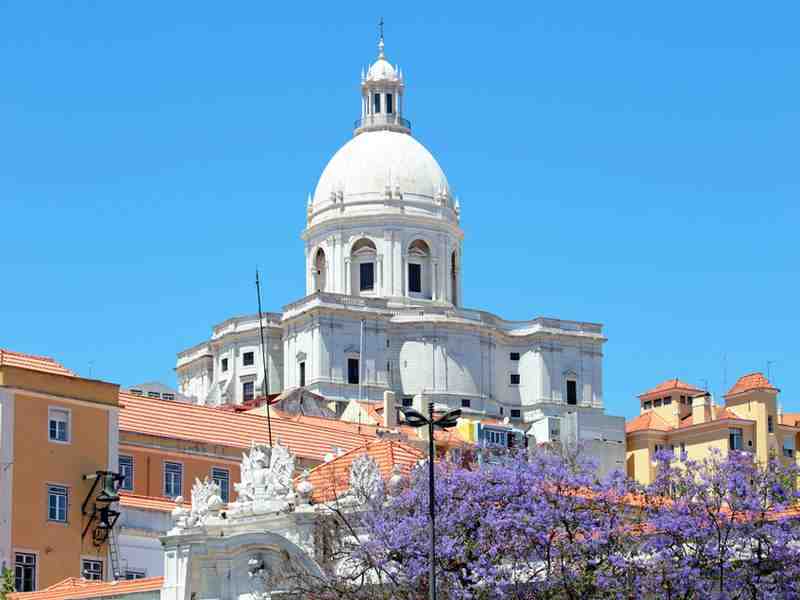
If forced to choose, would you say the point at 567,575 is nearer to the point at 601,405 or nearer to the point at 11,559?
the point at 11,559

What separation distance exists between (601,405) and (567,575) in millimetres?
102356

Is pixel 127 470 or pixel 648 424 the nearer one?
pixel 127 470

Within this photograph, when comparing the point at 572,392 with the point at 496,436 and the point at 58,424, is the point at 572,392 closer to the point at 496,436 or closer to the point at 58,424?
the point at 496,436

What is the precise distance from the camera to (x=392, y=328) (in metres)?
157

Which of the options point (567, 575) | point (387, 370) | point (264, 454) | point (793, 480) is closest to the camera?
point (567, 575)

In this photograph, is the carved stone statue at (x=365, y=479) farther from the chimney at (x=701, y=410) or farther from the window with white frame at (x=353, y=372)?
the chimney at (x=701, y=410)

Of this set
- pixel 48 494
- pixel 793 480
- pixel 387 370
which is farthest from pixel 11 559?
pixel 387 370

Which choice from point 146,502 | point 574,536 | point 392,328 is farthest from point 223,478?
point 392,328

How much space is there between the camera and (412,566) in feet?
197

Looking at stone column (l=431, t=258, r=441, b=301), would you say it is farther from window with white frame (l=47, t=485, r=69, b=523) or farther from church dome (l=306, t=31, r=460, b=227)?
window with white frame (l=47, t=485, r=69, b=523)

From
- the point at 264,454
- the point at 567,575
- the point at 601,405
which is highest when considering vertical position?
the point at 601,405

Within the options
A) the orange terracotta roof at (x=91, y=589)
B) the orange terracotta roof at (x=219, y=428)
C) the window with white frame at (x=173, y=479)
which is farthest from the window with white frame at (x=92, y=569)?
the window with white frame at (x=173, y=479)

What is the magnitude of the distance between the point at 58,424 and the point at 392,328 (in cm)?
7391

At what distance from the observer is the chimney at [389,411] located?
135725 millimetres
